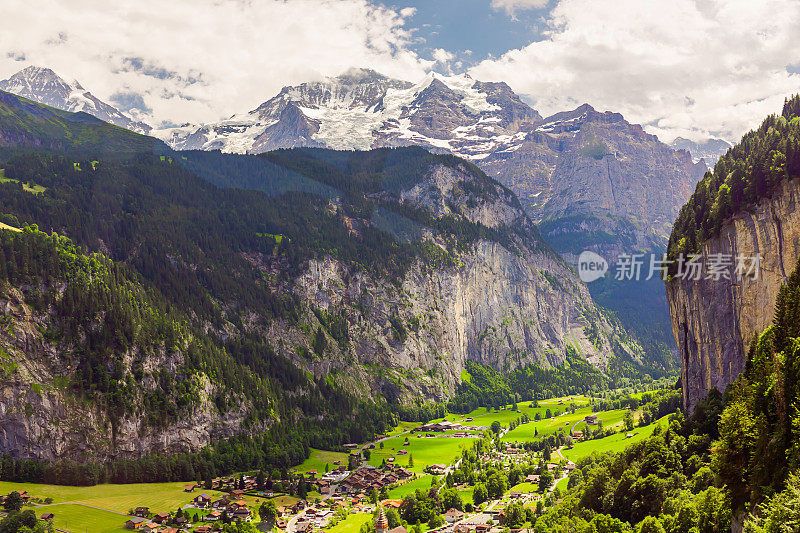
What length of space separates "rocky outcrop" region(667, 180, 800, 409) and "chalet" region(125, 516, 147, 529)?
9685 centimetres

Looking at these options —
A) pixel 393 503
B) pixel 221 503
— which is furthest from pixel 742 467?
pixel 221 503

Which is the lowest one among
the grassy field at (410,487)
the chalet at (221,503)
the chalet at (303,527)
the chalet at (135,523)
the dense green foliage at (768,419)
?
the grassy field at (410,487)

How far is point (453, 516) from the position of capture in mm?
116312

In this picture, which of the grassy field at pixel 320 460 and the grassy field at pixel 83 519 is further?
the grassy field at pixel 320 460

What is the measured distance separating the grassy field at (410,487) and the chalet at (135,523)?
48278mm

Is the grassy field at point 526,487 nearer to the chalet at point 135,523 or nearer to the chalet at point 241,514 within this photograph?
the chalet at point 241,514

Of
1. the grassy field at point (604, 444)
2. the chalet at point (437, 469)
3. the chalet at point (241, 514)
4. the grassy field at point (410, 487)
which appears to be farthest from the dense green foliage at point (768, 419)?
the chalet at point (437, 469)

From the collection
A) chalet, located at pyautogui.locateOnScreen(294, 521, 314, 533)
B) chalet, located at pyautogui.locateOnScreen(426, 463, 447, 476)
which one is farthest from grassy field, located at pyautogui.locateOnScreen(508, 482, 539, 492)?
chalet, located at pyautogui.locateOnScreen(294, 521, 314, 533)

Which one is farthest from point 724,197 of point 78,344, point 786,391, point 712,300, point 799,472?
point 78,344

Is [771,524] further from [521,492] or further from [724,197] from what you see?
[521,492]

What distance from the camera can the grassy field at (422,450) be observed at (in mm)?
166625

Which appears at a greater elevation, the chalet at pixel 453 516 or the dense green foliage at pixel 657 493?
the dense green foliage at pixel 657 493

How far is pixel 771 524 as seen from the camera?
40.3 metres

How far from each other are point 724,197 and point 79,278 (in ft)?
496
